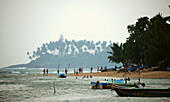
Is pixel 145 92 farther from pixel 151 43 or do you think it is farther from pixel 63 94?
pixel 151 43

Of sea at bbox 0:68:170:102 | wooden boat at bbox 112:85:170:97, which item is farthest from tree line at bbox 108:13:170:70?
wooden boat at bbox 112:85:170:97

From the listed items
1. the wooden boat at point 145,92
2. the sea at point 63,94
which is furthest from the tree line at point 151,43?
the wooden boat at point 145,92

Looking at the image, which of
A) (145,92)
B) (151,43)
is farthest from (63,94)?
(151,43)

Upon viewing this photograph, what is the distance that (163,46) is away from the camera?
217 ft

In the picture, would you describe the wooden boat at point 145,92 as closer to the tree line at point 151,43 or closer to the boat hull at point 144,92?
the boat hull at point 144,92

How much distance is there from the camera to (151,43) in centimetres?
7719

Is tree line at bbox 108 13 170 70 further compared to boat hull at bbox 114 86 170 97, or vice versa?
tree line at bbox 108 13 170 70

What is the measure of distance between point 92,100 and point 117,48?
8959cm

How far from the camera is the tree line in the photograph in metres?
66.2

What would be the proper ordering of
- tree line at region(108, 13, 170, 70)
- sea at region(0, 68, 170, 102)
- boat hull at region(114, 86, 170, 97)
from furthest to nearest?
1. tree line at region(108, 13, 170, 70)
2. sea at region(0, 68, 170, 102)
3. boat hull at region(114, 86, 170, 97)

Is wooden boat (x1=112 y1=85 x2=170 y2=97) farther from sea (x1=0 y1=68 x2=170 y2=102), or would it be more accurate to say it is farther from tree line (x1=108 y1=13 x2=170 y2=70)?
tree line (x1=108 y1=13 x2=170 y2=70)

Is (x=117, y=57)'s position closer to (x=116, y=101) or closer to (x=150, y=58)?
(x=150, y=58)

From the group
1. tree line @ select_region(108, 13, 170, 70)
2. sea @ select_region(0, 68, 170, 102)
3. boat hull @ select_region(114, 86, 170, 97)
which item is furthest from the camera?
tree line @ select_region(108, 13, 170, 70)

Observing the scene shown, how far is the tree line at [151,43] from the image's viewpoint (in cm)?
6619
